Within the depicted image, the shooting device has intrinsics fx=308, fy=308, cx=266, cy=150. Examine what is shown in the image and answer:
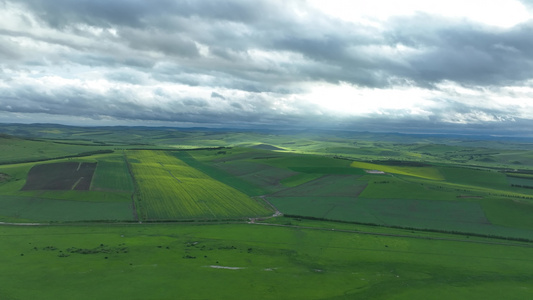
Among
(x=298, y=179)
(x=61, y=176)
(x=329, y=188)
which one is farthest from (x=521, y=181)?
(x=61, y=176)

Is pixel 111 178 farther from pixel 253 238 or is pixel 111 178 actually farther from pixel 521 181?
pixel 521 181

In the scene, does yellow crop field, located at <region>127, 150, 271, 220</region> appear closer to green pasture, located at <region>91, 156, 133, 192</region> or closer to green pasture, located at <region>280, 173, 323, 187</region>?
green pasture, located at <region>91, 156, 133, 192</region>

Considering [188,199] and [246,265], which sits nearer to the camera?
[246,265]

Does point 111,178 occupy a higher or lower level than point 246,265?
higher

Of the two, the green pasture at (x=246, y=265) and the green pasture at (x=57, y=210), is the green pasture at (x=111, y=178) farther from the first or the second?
the green pasture at (x=246, y=265)

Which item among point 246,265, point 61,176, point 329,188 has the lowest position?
point 246,265

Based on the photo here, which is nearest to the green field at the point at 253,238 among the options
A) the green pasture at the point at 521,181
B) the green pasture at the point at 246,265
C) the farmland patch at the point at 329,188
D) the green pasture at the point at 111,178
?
the green pasture at the point at 246,265
